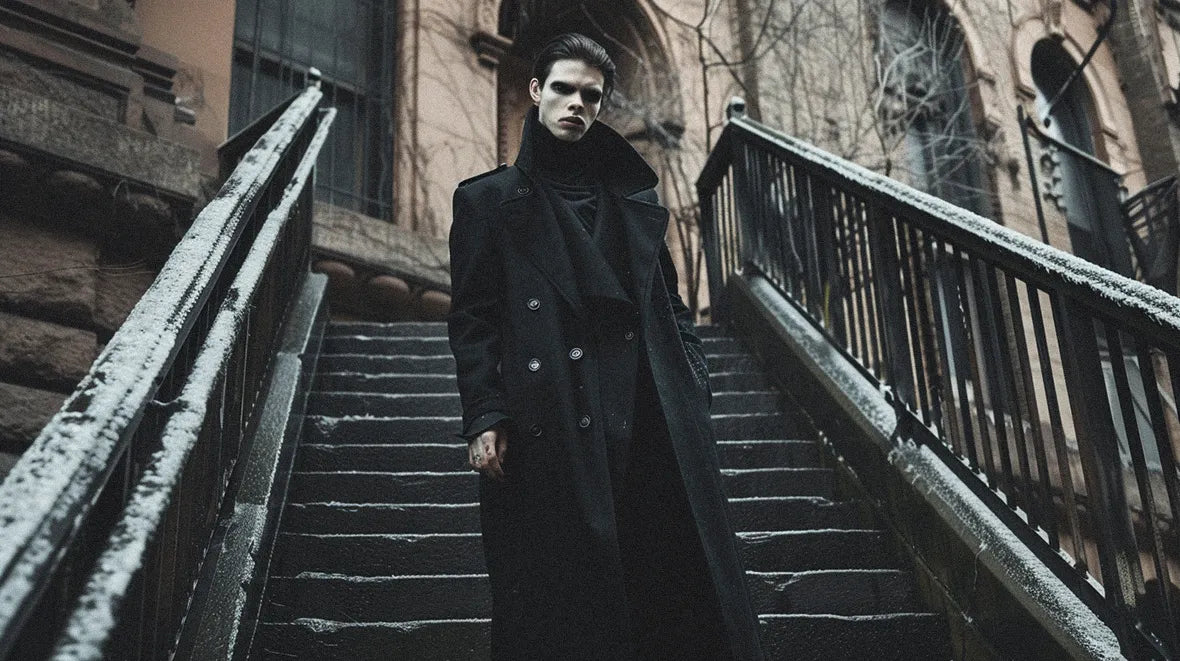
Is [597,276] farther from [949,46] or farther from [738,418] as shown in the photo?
[949,46]

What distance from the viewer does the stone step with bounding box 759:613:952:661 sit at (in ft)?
10.3

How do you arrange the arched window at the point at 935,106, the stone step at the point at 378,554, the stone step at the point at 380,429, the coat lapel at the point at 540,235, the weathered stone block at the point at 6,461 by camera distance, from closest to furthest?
1. the coat lapel at the point at 540,235
2. the stone step at the point at 378,554
3. the weathered stone block at the point at 6,461
4. the stone step at the point at 380,429
5. the arched window at the point at 935,106

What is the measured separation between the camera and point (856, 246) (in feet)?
15.2

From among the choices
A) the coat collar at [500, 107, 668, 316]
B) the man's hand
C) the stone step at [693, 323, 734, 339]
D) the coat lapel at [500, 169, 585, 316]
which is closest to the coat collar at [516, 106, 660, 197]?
the coat collar at [500, 107, 668, 316]

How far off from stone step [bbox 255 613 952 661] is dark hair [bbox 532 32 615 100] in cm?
164

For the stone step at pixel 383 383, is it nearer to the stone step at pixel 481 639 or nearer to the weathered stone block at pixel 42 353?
the weathered stone block at pixel 42 353

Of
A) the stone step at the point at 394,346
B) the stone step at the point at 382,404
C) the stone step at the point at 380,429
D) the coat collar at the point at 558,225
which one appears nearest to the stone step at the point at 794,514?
the stone step at the point at 380,429

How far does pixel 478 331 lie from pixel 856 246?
2.76 metres

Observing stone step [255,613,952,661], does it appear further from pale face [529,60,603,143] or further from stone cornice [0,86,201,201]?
stone cornice [0,86,201,201]

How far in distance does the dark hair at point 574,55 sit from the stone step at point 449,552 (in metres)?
1.71

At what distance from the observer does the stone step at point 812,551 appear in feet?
12.0

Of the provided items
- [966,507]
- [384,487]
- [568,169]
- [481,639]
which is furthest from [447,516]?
[966,507]

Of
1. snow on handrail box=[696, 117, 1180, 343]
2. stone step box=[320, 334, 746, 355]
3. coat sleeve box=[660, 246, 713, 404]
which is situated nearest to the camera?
coat sleeve box=[660, 246, 713, 404]

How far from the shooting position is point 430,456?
13.8ft
